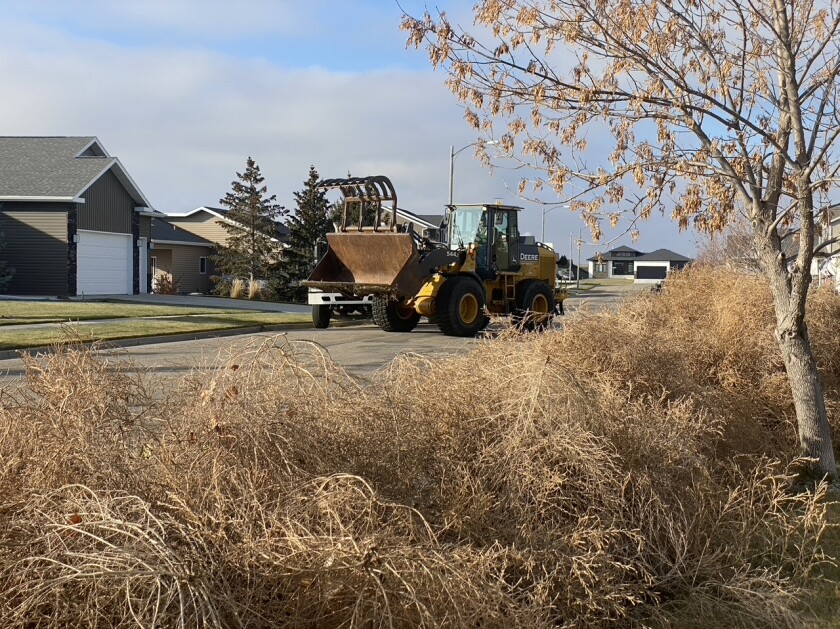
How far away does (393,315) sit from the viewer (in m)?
20.6

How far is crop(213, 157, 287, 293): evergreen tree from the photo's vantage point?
43.3 meters

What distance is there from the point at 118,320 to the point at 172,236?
2490 centimetres

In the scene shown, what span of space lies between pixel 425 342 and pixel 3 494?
1445 centimetres

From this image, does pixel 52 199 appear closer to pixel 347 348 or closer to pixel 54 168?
pixel 54 168

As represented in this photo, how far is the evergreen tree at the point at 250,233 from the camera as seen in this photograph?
4328 centimetres

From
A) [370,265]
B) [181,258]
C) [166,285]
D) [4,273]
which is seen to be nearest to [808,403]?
[370,265]

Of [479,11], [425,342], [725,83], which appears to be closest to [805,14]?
[725,83]

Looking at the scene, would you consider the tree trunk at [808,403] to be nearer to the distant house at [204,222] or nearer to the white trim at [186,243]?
the white trim at [186,243]

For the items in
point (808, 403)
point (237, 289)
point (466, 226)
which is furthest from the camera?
point (237, 289)

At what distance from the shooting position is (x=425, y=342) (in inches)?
706

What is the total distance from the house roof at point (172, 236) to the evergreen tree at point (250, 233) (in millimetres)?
3042

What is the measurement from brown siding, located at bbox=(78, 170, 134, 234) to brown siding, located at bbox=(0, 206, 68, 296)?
38.6 inches

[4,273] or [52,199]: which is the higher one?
[52,199]

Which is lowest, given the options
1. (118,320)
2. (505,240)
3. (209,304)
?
(118,320)
